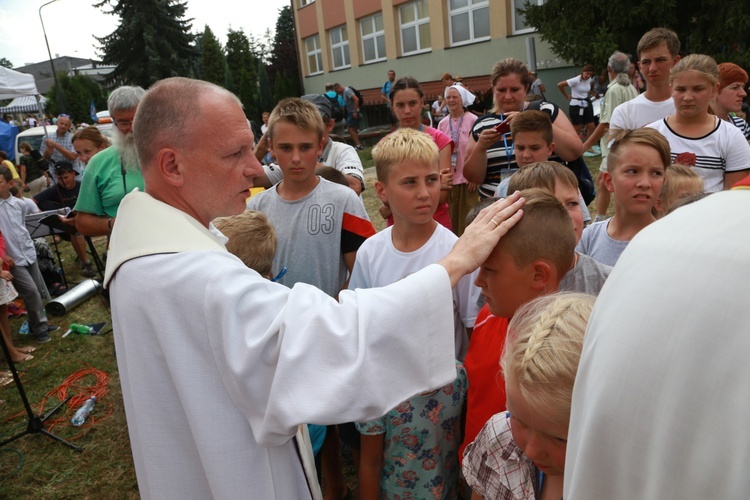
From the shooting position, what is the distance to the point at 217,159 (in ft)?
5.33

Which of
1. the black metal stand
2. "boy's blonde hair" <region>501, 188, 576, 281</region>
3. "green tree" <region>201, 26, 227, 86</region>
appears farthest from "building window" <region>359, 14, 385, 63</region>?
"boy's blonde hair" <region>501, 188, 576, 281</region>

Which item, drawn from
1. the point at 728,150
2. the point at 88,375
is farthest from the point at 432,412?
the point at 88,375

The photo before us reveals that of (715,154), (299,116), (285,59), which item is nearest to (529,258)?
(299,116)

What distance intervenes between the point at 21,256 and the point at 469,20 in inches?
601

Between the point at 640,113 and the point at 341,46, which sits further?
the point at 341,46

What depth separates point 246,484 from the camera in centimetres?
140

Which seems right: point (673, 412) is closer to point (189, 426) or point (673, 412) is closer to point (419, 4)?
point (189, 426)

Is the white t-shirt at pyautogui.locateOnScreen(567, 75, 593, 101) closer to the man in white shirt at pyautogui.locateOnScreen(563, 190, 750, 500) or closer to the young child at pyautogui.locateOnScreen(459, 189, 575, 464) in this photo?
the young child at pyautogui.locateOnScreen(459, 189, 575, 464)

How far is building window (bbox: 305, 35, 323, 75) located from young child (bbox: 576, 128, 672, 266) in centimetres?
2547

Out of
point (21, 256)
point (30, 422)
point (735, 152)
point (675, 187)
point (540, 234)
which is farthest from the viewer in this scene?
point (21, 256)

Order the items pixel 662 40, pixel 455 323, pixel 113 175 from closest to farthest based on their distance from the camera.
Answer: pixel 455 323
pixel 113 175
pixel 662 40

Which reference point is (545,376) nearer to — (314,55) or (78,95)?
(314,55)

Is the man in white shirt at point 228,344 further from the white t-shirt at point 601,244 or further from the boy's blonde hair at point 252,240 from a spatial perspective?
the white t-shirt at point 601,244

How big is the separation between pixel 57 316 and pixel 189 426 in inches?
248
